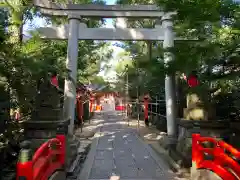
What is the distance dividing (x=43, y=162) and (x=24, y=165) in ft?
2.67

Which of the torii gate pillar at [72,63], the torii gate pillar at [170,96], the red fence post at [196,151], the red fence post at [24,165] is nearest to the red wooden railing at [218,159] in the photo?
the red fence post at [196,151]

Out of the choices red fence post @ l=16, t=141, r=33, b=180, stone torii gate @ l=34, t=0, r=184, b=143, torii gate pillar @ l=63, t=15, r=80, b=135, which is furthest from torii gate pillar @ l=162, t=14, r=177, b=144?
red fence post @ l=16, t=141, r=33, b=180

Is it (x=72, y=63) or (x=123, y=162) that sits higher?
(x=72, y=63)

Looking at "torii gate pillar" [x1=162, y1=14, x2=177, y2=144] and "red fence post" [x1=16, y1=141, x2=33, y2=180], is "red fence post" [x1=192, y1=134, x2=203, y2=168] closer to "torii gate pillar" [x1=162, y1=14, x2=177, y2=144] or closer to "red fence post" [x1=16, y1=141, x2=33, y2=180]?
"red fence post" [x1=16, y1=141, x2=33, y2=180]

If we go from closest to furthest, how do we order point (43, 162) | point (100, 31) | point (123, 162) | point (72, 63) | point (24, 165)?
point (24, 165), point (43, 162), point (123, 162), point (72, 63), point (100, 31)

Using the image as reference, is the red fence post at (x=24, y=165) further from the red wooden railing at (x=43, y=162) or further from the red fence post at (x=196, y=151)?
the red fence post at (x=196, y=151)

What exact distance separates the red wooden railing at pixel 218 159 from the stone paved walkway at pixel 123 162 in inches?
44.6

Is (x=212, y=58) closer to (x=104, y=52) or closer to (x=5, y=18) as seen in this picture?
(x=5, y=18)

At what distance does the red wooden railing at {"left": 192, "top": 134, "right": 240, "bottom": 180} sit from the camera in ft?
12.7

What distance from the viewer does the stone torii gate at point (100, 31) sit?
8375 millimetres

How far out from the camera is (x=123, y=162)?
673 centimetres

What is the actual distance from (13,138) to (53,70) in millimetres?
1745

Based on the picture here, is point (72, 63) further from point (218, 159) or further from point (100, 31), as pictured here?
point (218, 159)

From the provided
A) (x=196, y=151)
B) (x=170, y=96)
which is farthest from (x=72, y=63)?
(x=196, y=151)
